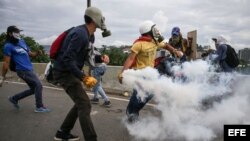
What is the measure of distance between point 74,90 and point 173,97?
1.56 metres

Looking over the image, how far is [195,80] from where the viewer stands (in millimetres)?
5754

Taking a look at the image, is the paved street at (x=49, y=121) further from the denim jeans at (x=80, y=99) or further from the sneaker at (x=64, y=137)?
the denim jeans at (x=80, y=99)

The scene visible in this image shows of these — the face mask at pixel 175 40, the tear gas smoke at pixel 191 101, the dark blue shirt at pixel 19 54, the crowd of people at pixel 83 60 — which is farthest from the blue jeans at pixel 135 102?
the face mask at pixel 175 40

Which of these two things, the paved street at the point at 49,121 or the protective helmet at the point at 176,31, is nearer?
the paved street at the point at 49,121

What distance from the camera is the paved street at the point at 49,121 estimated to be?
5453 mm

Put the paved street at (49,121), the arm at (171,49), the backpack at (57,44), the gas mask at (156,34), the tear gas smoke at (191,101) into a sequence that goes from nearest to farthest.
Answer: the backpack at (57,44)
the tear gas smoke at (191,101)
the paved street at (49,121)
the gas mask at (156,34)
the arm at (171,49)

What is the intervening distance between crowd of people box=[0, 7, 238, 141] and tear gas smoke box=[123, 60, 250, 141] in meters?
0.27

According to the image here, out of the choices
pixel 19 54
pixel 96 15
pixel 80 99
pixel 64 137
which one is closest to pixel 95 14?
pixel 96 15

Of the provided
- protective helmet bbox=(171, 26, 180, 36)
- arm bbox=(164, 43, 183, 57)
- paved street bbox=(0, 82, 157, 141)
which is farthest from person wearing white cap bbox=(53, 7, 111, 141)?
protective helmet bbox=(171, 26, 180, 36)

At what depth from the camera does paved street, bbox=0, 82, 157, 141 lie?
5453 millimetres

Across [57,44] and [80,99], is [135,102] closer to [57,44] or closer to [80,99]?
[80,99]

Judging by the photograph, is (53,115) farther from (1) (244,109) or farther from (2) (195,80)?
(1) (244,109)

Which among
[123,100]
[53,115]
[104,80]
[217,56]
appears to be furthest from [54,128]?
[104,80]

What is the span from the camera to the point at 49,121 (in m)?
6.41
